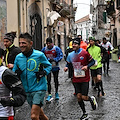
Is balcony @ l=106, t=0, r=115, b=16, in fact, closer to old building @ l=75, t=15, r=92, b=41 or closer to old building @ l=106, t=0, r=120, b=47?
old building @ l=106, t=0, r=120, b=47

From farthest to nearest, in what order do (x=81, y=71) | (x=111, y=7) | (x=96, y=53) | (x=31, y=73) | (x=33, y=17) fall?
(x=111, y=7)
(x=33, y=17)
(x=96, y=53)
(x=81, y=71)
(x=31, y=73)

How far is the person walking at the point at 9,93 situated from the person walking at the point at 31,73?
144cm

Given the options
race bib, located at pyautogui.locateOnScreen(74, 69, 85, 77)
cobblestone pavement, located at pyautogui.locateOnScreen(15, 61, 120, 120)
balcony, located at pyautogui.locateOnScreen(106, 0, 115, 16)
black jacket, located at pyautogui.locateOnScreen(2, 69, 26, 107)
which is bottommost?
cobblestone pavement, located at pyautogui.locateOnScreen(15, 61, 120, 120)

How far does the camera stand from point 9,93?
341 cm

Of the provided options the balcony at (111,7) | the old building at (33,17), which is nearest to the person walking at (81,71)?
the old building at (33,17)

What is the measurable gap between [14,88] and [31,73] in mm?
1826

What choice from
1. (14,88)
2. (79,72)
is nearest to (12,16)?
(79,72)

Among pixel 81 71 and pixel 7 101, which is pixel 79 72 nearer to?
pixel 81 71

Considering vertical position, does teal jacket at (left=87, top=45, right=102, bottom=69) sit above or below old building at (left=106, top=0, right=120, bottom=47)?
below

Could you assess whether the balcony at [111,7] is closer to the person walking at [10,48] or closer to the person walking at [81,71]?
the person walking at [81,71]

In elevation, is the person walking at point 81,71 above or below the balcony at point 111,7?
below

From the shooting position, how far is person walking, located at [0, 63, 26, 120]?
10.2 ft

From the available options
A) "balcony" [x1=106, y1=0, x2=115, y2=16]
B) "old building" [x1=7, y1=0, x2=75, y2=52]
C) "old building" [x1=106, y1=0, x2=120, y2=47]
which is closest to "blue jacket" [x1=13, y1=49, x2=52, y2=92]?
"old building" [x1=7, y1=0, x2=75, y2=52]

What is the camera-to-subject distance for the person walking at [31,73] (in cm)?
493
